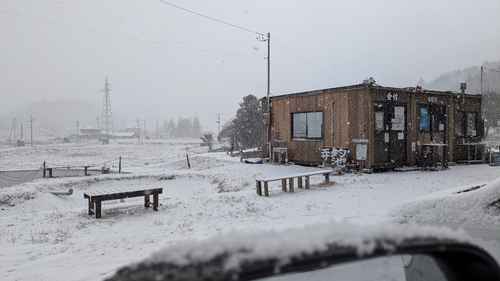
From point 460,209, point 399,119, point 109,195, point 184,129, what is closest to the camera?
point 460,209

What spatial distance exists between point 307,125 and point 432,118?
627 centimetres

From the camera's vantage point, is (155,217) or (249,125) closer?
(155,217)

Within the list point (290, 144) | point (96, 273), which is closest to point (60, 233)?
point (96, 273)

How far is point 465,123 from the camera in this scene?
57.4 ft

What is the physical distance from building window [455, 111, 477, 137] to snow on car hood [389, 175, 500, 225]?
669 inches

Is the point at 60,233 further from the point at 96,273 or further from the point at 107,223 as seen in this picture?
the point at 96,273

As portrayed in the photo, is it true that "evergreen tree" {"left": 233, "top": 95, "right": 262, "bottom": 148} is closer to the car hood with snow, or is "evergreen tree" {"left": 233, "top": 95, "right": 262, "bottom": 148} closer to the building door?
the building door

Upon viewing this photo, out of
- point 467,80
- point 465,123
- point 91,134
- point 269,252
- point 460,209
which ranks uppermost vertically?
point 467,80

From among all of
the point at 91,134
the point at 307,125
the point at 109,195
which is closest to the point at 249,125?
the point at 307,125

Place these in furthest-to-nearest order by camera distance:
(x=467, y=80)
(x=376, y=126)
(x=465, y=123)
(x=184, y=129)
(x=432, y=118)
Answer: (x=184, y=129) < (x=467, y=80) < (x=465, y=123) < (x=432, y=118) < (x=376, y=126)

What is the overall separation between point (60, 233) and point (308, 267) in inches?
294

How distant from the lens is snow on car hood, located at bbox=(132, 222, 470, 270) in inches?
26.8

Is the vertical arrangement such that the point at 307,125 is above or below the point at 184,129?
below

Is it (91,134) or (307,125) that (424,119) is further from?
(91,134)
